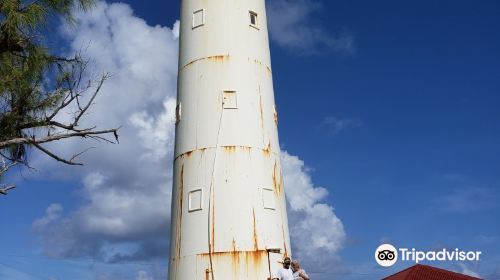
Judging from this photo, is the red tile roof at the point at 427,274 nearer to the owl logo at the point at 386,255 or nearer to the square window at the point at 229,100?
the owl logo at the point at 386,255

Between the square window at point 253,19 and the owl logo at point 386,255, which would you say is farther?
the square window at point 253,19

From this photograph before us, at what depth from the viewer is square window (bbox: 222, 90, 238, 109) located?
14.4 metres

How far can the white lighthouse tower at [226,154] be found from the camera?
13.3 m

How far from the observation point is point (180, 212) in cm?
1413

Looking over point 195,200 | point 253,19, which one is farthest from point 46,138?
point 253,19

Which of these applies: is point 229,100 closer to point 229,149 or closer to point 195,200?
point 229,149

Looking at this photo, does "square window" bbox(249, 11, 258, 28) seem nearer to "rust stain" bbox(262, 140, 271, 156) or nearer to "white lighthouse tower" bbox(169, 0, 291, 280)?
"white lighthouse tower" bbox(169, 0, 291, 280)

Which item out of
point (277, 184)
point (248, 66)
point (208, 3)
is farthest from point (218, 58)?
point (277, 184)

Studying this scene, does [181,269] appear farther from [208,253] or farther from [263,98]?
[263,98]

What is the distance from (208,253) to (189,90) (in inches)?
174

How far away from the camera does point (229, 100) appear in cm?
1450

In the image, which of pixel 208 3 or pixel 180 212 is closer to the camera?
pixel 180 212

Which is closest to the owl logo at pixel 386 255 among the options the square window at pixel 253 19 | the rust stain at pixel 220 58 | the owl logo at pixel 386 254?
the owl logo at pixel 386 254

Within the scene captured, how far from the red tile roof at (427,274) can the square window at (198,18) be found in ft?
27.8
